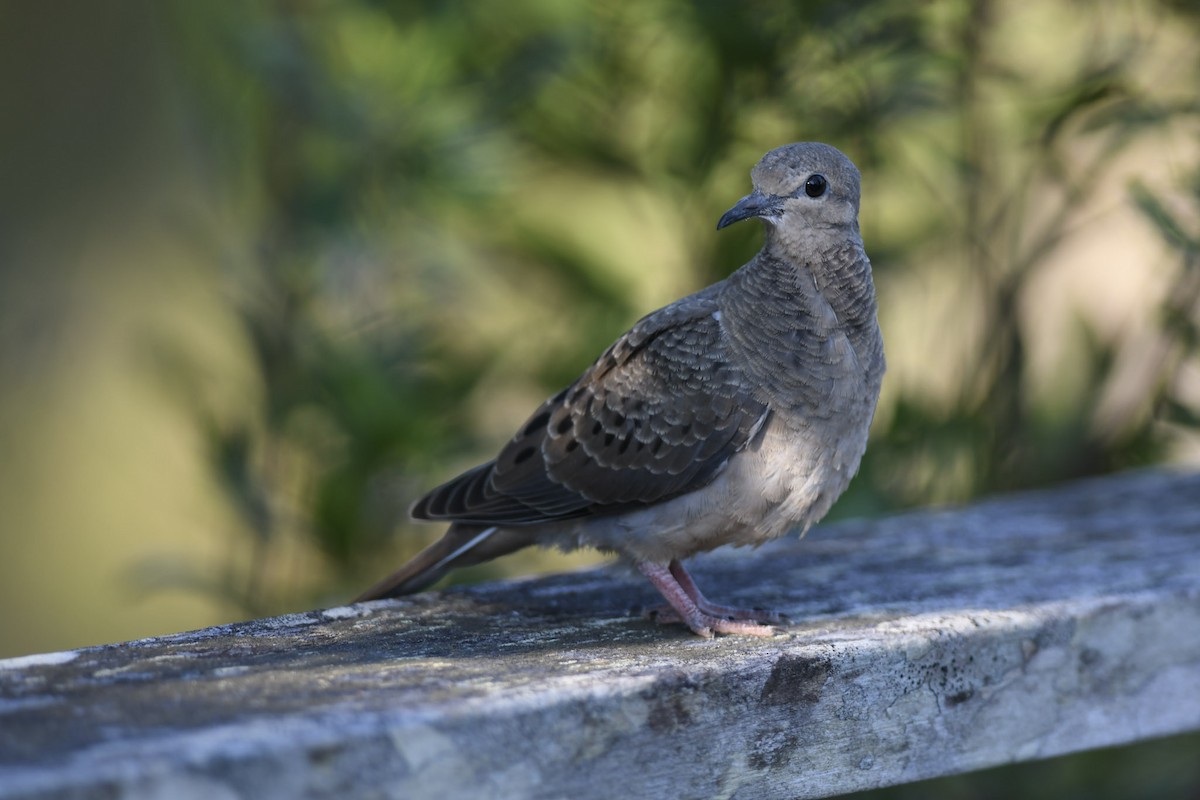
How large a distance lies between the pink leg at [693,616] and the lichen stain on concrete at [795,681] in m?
0.24

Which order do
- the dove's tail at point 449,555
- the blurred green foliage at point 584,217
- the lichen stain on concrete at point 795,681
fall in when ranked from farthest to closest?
the blurred green foliage at point 584,217 → the dove's tail at point 449,555 → the lichen stain on concrete at point 795,681

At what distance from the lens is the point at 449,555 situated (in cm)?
286

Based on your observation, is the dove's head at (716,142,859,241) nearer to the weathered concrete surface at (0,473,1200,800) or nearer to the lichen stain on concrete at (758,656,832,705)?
the weathered concrete surface at (0,473,1200,800)

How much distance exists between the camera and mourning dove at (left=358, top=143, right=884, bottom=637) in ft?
8.64

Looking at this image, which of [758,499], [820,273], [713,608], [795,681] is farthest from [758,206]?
[795,681]

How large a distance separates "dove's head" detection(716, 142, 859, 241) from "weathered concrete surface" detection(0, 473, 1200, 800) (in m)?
0.80

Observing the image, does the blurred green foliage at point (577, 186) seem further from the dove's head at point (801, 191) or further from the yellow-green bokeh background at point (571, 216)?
the dove's head at point (801, 191)

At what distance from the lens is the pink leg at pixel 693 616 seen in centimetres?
251

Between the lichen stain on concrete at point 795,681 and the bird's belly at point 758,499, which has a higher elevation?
the bird's belly at point 758,499

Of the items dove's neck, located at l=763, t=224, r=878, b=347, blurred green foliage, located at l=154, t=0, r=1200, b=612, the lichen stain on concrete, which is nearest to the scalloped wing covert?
dove's neck, located at l=763, t=224, r=878, b=347

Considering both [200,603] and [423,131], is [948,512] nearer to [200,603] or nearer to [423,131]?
[423,131]

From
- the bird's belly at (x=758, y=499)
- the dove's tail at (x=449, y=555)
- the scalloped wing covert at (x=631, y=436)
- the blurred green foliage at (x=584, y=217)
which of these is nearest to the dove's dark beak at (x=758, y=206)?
the scalloped wing covert at (x=631, y=436)

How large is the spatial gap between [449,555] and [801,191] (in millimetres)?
1072

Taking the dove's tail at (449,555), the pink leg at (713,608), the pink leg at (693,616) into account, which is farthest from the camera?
the dove's tail at (449,555)
